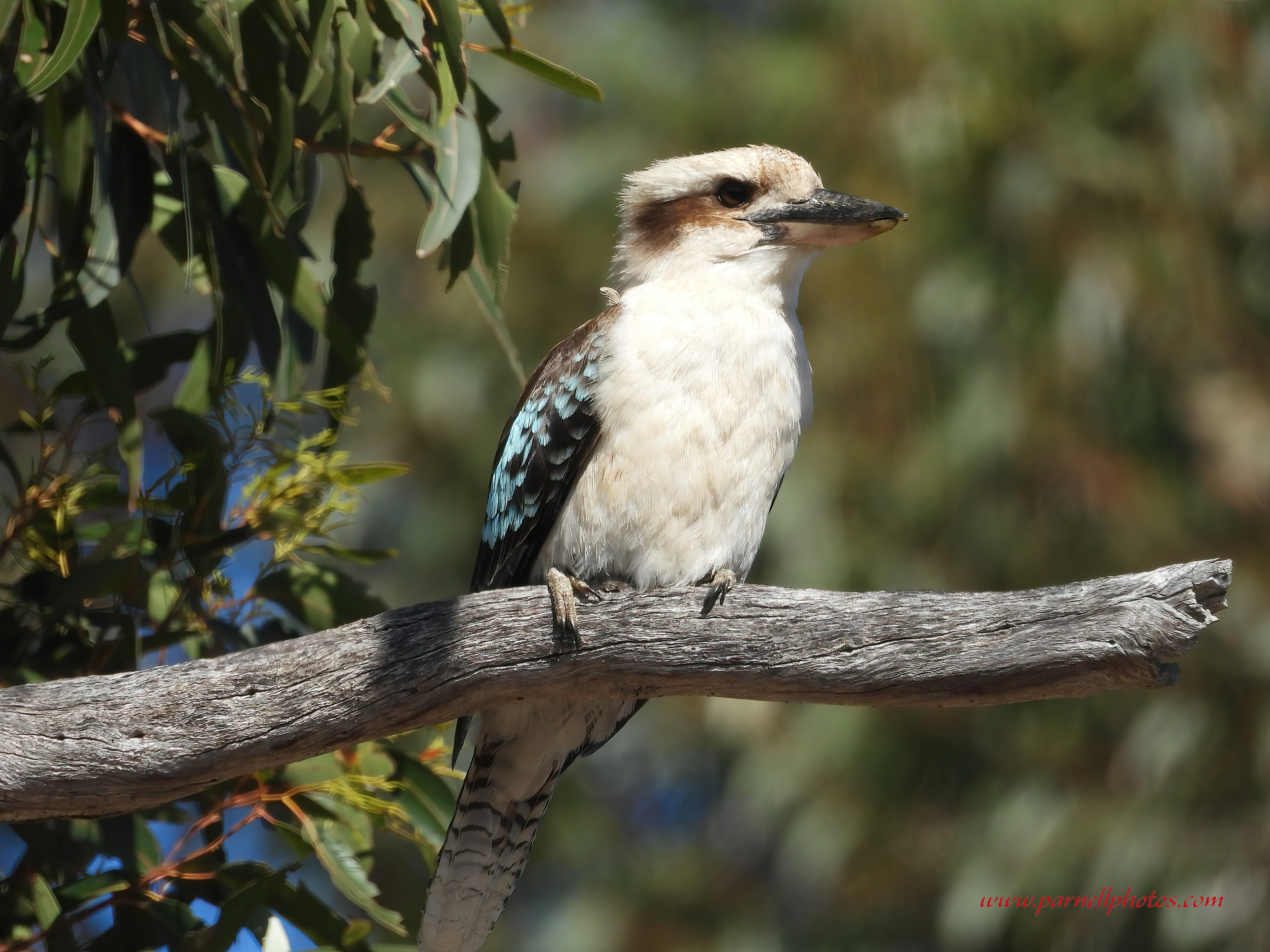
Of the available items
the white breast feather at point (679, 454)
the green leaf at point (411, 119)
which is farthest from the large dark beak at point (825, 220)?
the green leaf at point (411, 119)

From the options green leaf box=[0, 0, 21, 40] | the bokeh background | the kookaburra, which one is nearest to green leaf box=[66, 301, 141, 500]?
green leaf box=[0, 0, 21, 40]

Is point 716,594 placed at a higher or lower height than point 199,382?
lower

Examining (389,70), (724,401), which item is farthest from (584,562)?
(389,70)

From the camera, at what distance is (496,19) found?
2271mm

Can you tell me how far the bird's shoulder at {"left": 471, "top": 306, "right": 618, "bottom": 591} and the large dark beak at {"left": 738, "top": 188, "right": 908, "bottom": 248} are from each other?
396mm

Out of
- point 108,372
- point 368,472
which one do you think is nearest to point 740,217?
point 368,472

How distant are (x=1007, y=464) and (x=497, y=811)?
11.8ft

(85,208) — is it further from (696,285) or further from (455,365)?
(455,365)

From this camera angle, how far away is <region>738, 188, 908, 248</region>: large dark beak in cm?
274

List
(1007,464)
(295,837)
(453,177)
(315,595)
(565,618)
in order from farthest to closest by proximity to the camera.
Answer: (1007,464)
(315,595)
(295,837)
(453,177)
(565,618)

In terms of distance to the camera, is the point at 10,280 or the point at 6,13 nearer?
the point at 6,13

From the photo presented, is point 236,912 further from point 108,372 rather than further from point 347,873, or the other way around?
point 108,372

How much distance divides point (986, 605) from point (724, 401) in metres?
0.78

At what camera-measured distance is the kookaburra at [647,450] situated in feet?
8.19
